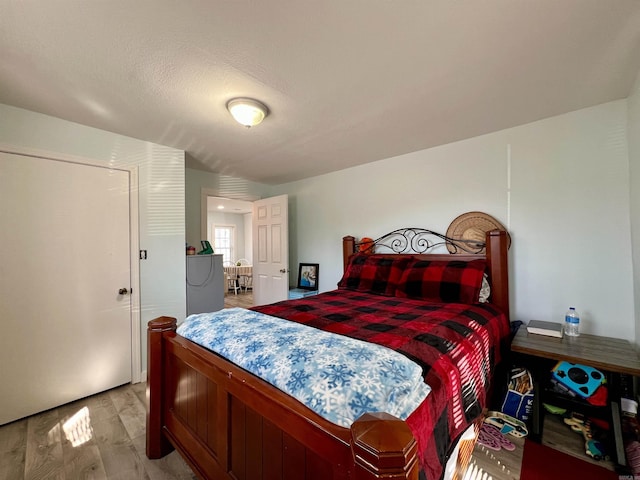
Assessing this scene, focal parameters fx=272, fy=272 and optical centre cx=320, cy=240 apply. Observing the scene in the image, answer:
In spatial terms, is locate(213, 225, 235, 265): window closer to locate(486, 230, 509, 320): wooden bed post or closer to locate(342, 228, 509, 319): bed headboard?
locate(342, 228, 509, 319): bed headboard

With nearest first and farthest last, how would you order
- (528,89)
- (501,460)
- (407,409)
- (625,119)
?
(407,409), (501,460), (528,89), (625,119)

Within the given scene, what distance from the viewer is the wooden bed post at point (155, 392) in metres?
1.62

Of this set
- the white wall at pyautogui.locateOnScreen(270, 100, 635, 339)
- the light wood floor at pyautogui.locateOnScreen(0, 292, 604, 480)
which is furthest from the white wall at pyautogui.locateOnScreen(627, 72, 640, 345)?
the light wood floor at pyautogui.locateOnScreen(0, 292, 604, 480)

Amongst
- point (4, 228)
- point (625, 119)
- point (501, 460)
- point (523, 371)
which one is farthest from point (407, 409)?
point (4, 228)

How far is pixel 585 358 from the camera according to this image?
168cm

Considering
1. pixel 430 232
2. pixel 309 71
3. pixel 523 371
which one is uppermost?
pixel 309 71

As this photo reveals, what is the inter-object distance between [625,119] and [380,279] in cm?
222

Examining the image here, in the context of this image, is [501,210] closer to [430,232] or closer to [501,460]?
[430,232]

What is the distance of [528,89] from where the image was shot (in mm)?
1864

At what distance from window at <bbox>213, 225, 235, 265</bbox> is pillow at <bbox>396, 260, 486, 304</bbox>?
7.07 metres

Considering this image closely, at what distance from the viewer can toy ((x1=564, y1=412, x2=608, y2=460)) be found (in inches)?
63.2

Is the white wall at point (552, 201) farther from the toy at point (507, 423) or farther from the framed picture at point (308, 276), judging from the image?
the framed picture at point (308, 276)

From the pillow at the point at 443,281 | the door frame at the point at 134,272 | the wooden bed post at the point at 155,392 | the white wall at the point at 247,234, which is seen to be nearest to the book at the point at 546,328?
the pillow at the point at 443,281

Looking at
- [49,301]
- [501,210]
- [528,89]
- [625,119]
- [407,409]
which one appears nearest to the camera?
[407,409]
